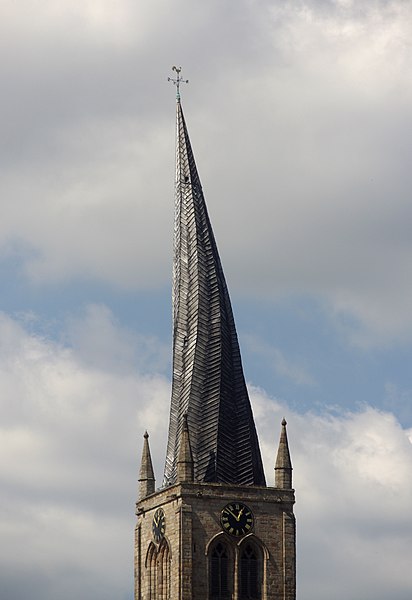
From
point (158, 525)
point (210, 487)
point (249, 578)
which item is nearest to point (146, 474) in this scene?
point (158, 525)

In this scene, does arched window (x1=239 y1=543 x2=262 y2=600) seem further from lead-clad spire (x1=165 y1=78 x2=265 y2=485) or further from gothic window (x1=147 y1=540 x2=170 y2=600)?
lead-clad spire (x1=165 y1=78 x2=265 y2=485)

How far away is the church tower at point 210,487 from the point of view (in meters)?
129

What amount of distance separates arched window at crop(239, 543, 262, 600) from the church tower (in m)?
0.06

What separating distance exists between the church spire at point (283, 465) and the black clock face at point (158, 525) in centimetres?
744

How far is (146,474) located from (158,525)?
15.8ft

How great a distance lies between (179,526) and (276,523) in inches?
248

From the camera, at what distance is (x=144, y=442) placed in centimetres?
13662

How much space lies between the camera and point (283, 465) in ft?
435

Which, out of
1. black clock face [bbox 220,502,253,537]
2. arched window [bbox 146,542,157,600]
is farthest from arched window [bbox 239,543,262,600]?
arched window [bbox 146,542,157,600]

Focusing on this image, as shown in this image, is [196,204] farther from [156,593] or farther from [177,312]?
[156,593]

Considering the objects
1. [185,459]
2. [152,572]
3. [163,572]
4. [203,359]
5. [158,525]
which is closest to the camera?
[185,459]

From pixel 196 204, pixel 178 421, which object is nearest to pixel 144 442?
pixel 178 421

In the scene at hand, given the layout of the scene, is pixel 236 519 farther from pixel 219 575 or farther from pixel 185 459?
pixel 185 459

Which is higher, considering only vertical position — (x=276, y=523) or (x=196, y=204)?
(x=196, y=204)
